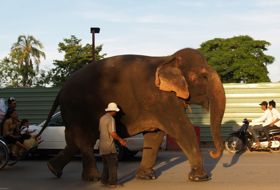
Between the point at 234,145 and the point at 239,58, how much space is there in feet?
130

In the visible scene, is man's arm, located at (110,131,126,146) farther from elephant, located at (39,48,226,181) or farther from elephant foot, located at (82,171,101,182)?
elephant foot, located at (82,171,101,182)

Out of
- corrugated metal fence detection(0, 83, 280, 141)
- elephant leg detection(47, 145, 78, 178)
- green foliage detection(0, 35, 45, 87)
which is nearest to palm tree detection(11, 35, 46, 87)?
green foliage detection(0, 35, 45, 87)

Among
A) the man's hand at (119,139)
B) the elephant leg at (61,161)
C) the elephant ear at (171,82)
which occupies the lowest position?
the elephant leg at (61,161)

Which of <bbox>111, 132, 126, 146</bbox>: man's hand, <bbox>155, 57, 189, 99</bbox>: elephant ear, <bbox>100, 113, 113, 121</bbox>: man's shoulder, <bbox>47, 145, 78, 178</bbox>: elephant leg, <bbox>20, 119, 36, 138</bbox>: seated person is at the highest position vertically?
<bbox>155, 57, 189, 99</bbox>: elephant ear

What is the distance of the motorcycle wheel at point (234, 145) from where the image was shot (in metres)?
19.0

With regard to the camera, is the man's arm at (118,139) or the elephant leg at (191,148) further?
the elephant leg at (191,148)

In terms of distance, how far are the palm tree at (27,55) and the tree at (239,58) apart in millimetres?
19386

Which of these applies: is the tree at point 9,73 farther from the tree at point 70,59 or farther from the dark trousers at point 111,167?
the dark trousers at point 111,167

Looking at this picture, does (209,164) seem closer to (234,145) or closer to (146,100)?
(146,100)

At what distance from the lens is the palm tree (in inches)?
1684

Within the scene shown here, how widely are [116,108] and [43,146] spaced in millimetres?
6239

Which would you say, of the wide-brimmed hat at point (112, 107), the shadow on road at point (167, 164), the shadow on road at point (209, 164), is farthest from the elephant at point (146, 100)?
the shadow on road at point (209, 164)

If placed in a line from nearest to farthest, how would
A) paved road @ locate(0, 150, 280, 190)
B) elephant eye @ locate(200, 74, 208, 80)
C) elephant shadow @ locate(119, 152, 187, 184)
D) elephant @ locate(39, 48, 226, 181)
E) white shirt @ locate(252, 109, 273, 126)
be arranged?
1. paved road @ locate(0, 150, 280, 190)
2. elephant @ locate(39, 48, 226, 181)
3. elephant eye @ locate(200, 74, 208, 80)
4. elephant shadow @ locate(119, 152, 187, 184)
5. white shirt @ locate(252, 109, 273, 126)

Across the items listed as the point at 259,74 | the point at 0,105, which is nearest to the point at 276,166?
the point at 0,105
